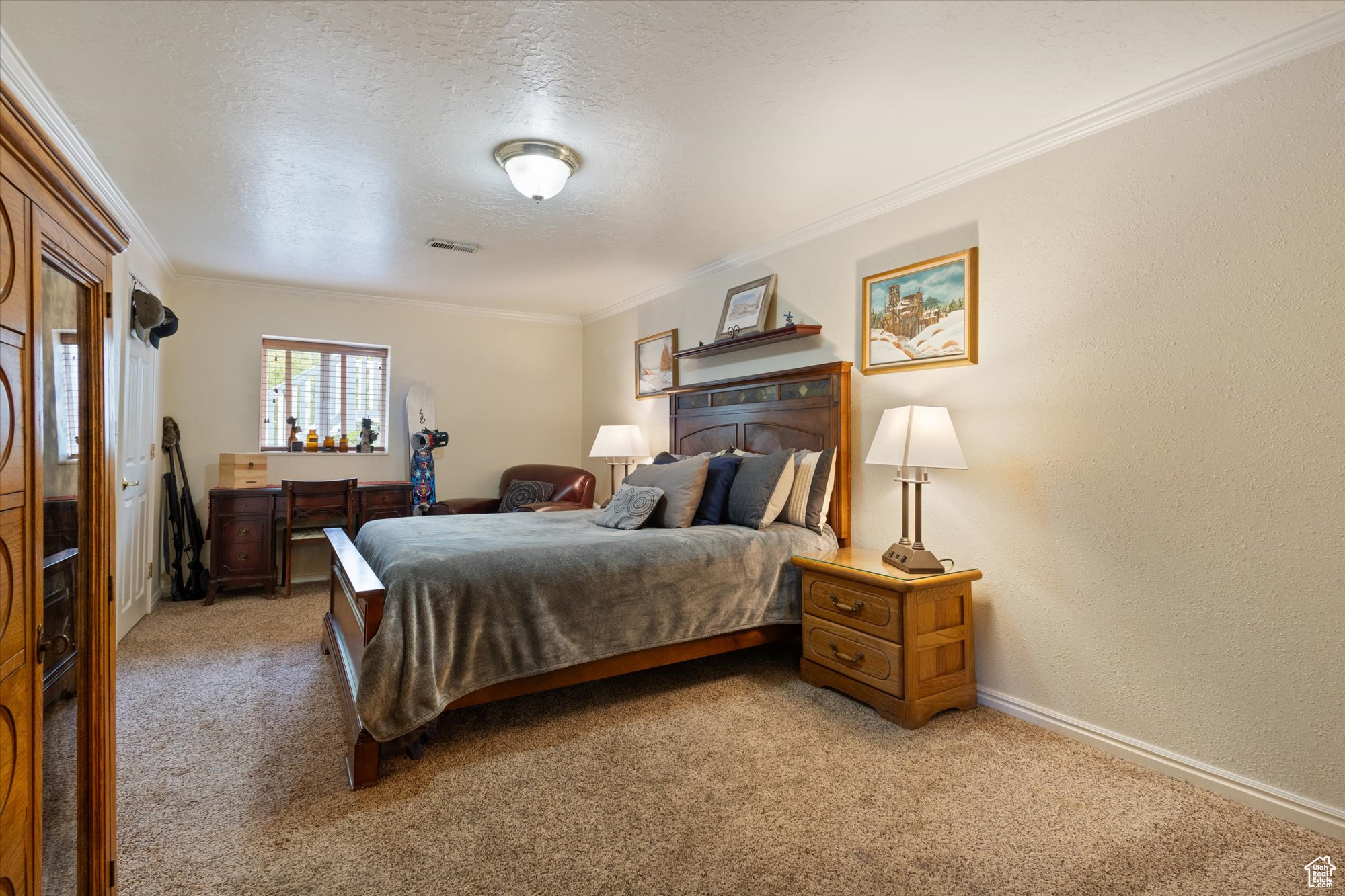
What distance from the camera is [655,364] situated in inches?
200

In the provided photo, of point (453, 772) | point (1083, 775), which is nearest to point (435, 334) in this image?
point (453, 772)

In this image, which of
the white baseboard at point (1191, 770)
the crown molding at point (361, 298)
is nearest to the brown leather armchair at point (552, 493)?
the crown molding at point (361, 298)

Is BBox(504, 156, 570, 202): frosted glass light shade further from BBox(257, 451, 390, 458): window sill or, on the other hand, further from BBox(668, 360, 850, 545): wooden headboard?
BBox(257, 451, 390, 458): window sill

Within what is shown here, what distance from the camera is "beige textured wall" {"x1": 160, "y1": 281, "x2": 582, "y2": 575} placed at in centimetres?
487

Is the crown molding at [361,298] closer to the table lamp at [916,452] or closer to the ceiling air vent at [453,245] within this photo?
the ceiling air vent at [453,245]

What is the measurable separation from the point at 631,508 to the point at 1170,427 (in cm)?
226

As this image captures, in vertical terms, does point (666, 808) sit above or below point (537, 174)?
below

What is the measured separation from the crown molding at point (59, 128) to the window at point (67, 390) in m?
0.84

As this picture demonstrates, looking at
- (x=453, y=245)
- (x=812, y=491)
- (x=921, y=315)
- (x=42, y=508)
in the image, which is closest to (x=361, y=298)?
(x=453, y=245)

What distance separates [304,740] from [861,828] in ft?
6.57

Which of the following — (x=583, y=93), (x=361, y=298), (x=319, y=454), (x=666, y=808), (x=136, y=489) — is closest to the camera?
(x=666, y=808)

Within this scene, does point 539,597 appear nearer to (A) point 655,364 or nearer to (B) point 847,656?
(B) point 847,656

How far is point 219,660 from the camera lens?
131 inches

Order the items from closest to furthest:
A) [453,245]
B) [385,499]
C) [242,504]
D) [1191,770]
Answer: [1191,770]
[453,245]
[242,504]
[385,499]
